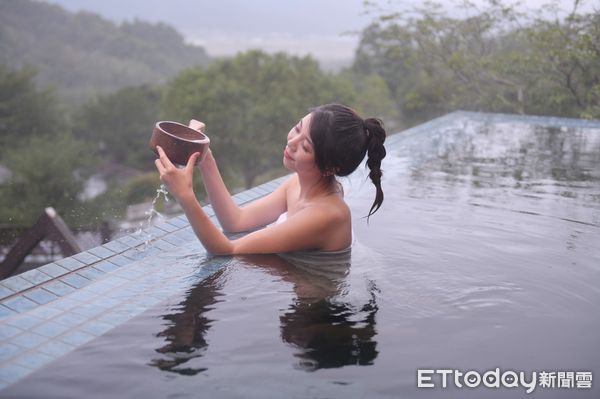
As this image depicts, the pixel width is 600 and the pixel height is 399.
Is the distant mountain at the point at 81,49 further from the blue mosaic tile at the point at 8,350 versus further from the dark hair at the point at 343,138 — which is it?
the blue mosaic tile at the point at 8,350

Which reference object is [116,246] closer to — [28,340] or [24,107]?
[28,340]

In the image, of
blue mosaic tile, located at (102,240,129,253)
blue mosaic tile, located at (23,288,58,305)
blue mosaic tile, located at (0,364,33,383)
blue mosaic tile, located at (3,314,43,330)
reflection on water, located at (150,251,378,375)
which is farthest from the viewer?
blue mosaic tile, located at (102,240,129,253)

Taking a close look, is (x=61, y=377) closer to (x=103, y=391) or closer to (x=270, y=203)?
(x=103, y=391)

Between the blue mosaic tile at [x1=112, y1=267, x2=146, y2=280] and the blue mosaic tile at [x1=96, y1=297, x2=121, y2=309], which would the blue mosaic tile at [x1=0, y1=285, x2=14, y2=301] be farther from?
the blue mosaic tile at [x1=112, y1=267, x2=146, y2=280]

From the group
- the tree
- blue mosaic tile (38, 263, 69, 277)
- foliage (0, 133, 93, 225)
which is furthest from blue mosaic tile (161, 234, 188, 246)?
the tree

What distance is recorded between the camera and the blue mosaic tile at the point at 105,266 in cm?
282

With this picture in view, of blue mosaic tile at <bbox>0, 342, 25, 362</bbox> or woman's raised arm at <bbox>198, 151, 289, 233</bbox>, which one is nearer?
blue mosaic tile at <bbox>0, 342, 25, 362</bbox>

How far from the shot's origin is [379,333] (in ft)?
7.45

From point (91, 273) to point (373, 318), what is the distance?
1196mm

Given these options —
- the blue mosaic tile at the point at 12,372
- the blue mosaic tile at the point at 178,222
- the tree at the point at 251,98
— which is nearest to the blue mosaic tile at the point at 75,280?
the blue mosaic tile at the point at 12,372

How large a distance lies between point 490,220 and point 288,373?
2.39 m

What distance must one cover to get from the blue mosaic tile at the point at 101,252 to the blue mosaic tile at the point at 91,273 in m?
0.15

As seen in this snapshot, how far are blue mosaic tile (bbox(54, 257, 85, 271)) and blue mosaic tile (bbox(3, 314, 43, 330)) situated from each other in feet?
1.59

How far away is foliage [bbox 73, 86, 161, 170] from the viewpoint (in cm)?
3691
